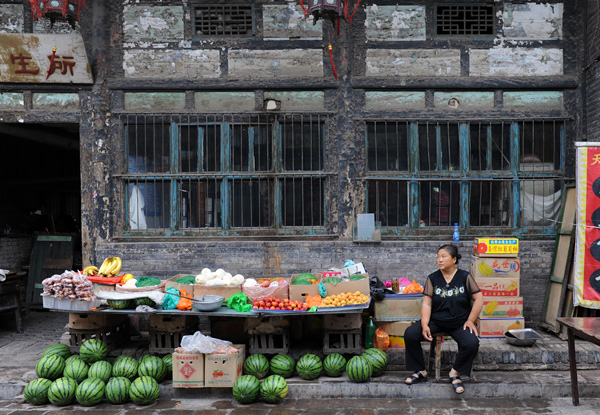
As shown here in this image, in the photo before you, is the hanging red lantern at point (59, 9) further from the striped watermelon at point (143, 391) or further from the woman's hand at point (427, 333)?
the woman's hand at point (427, 333)

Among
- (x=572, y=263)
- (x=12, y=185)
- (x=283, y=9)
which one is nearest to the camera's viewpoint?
(x=572, y=263)

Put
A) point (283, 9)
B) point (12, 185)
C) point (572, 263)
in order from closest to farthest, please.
Answer: point (572, 263)
point (283, 9)
point (12, 185)

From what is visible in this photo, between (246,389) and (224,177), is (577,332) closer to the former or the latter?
(246,389)

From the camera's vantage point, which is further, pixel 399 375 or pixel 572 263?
pixel 572 263

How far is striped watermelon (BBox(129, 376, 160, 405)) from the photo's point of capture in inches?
216

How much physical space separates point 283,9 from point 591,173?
17.4ft

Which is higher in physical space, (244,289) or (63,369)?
(244,289)

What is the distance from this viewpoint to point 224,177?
7.73 m

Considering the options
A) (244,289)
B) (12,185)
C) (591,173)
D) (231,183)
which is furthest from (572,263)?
(12,185)

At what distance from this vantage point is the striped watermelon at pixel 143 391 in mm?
5488

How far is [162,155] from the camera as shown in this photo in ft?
25.5

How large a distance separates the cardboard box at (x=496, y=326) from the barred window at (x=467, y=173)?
1.56 m

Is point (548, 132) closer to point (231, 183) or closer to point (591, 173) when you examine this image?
point (591, 173)

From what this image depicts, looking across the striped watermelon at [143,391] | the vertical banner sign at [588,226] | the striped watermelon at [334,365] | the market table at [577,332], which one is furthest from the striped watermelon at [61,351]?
the vertical banner sign at [588,226]
